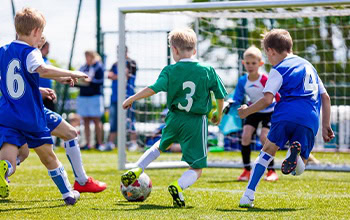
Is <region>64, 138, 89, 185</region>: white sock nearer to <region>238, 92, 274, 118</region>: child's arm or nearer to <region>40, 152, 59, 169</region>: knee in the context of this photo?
<region>40, 152, 59, 169</region>: knee

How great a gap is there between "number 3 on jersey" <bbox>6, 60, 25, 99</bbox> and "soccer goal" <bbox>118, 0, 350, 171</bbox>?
3194 mm

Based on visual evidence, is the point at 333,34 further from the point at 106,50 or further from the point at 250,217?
the point at 250,217

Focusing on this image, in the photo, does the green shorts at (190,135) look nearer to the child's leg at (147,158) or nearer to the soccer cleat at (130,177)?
the child's leg at (147,158)

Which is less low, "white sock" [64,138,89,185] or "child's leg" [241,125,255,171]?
"white sock" [64,138,89,185]

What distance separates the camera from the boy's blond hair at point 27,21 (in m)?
4.82

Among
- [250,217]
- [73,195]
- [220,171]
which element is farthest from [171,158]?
[250,217]

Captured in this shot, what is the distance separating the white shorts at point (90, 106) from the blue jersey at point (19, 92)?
8355mm

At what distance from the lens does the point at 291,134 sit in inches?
202

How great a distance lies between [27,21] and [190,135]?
5.14 feet

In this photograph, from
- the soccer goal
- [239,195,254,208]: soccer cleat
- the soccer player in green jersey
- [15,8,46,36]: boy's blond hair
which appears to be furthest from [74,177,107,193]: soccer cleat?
the soccer goal

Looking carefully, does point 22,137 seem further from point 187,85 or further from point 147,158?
point 187,85

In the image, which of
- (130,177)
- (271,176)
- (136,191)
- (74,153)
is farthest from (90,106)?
(130,177)

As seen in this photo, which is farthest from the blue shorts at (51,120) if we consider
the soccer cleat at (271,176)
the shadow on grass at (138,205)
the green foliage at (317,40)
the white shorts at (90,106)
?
the white shorts at (90,106)

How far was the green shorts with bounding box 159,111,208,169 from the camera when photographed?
5227 mm
